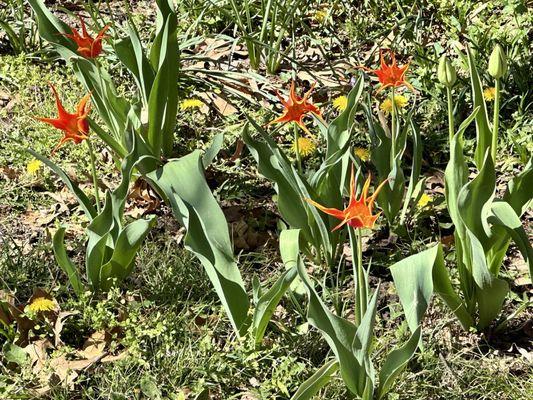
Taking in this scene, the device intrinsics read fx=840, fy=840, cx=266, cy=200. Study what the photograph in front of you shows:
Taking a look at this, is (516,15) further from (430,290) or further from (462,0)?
(430,290)

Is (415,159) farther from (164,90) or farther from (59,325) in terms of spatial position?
(59,325)

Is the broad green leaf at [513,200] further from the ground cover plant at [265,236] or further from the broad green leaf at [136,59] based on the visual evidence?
the broad green leaf at [136,59]

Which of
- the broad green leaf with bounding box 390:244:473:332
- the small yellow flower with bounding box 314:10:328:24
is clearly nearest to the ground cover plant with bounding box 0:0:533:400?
the broad green leaf with bounding box 390:244:473:332

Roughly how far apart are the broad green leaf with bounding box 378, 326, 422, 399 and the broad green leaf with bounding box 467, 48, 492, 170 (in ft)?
2.37

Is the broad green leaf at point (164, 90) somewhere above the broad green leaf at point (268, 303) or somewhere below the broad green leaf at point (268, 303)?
above

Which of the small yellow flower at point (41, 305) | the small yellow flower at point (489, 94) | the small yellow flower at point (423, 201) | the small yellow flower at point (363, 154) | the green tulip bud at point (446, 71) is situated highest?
the green tulip bud at point (446, 71)

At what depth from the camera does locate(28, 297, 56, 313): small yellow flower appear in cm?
243

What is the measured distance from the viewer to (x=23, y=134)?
344cm

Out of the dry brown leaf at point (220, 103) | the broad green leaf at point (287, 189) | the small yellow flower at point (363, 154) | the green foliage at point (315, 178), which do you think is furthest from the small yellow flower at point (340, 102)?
the broad green leaf at point (287, 189)

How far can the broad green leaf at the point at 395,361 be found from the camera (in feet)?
6.39

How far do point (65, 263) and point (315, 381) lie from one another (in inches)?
34.3

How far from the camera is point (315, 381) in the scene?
80.7 inches

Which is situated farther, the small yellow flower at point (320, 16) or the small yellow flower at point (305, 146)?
the small yellow flower at point (320, 16)

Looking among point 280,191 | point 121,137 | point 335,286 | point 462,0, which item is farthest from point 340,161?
point 462,0
